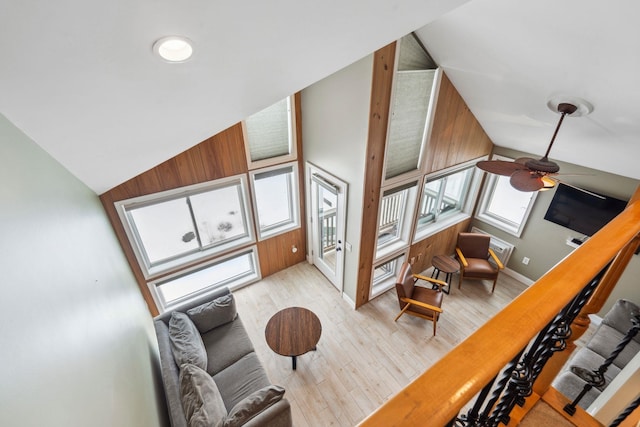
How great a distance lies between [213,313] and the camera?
3.36 m

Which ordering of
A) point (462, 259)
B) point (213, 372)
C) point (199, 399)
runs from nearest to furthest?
point (199, 399) < point (213, 372) < point (462, 259)

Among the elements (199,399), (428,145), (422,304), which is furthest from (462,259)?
(199,399)

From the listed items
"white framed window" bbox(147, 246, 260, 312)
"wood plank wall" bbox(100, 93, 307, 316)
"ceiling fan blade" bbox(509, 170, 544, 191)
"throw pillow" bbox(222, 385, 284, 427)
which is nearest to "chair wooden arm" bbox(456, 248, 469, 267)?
"ceiling fan blade" bbox(509, 170, 544, 191)

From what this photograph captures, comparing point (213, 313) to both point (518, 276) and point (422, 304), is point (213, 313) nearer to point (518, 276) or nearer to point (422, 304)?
point (422, 304)

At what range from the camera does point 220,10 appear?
91 cm

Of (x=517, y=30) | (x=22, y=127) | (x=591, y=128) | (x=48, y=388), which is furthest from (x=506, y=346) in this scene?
(x=591, y=128)

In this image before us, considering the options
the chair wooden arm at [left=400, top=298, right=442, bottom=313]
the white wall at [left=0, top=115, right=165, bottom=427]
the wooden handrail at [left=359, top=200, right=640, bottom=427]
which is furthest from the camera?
the chair wooden arm at [left=400, top=298, right=442, bottom=313]

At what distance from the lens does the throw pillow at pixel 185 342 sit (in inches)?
109

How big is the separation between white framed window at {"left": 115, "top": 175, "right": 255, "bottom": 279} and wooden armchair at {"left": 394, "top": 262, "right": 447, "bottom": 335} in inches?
90.2

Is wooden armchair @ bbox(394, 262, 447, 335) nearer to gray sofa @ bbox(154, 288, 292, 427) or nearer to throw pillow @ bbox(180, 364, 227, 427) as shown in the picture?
gray sofa @ bbox(154, 288, 292, 427)

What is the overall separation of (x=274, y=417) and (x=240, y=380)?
776mm

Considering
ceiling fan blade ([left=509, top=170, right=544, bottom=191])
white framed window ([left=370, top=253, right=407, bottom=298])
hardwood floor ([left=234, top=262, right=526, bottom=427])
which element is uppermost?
ceiling fan blade ([left=509, top=170, right=544, bottom=191])

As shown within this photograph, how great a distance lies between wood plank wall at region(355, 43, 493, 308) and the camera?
2.77m

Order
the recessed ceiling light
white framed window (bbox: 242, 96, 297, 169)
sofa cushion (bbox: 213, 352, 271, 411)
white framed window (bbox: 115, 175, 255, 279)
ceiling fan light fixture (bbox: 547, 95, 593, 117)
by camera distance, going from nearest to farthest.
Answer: the recessed ceiling light
ceiling fan light fixture (bbox: 547, 95, 593, 117)
sofa cushion (bbox: 213, 352, 271, 411)
white framed window (bbox: 115, 175, 255, 279)
white framed window (bbox: 242, 96, 297, 169)
